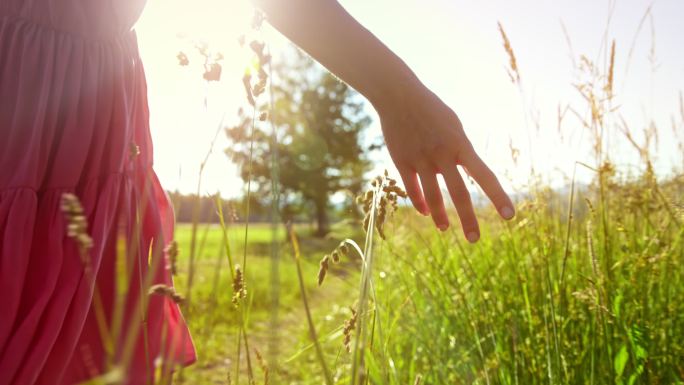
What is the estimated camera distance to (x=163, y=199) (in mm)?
1556

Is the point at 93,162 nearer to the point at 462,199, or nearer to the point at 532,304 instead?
the point at 462,199

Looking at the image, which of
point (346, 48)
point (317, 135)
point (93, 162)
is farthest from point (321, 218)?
point (346, 48)

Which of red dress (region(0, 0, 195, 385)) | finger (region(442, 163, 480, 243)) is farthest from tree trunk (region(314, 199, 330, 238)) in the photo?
finger (region(442, 163, 480, 243))

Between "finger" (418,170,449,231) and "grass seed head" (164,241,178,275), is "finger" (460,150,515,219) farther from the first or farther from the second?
"grass seed head" (164,241,178,275)

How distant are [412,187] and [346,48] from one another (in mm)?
331

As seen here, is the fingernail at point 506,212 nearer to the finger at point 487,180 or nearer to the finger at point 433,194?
the finger at point 487,180

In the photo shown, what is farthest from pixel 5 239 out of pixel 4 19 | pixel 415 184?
pixel 415 184

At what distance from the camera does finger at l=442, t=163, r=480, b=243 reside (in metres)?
1.12

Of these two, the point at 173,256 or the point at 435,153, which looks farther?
the point at 435,153

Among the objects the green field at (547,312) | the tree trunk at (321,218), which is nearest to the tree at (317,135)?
the tree trunk at (321,218)

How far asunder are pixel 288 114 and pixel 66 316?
980 inches

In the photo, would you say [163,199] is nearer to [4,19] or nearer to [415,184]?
[4,19]

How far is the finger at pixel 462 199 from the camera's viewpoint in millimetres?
1115

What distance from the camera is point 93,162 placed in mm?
1383
